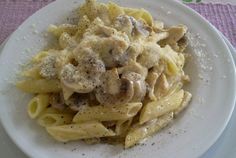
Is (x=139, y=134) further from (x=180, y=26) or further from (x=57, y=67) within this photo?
(x=180, y=26)

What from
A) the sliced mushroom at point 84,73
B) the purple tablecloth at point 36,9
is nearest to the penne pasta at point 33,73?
the sliced mushroom at point 84,73

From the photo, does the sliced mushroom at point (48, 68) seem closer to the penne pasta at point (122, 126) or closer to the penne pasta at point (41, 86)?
the penne pasta at point (41, 86)

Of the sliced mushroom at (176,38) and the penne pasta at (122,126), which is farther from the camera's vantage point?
the sliced mushroom at (176,38)

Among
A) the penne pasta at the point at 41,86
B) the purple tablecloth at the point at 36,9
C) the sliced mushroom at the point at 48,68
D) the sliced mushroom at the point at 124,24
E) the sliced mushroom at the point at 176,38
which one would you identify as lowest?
the purple tablecloth at the point at 36,9

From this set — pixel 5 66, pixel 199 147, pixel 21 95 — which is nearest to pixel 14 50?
pixel 5 66

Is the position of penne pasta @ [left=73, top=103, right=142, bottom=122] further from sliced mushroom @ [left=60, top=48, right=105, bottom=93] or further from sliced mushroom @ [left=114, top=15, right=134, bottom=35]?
sliced mushroom @ [left=114, top=15, right=134, bottom=35]

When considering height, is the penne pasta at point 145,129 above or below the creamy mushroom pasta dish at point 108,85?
below

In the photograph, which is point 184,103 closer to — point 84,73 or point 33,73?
point 84,73
